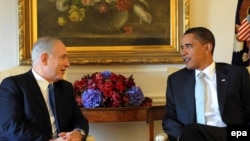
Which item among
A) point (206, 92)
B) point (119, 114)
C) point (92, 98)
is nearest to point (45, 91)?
point (92, 98)

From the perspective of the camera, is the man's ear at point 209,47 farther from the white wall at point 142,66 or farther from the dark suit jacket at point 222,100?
the white wall at point 142,66

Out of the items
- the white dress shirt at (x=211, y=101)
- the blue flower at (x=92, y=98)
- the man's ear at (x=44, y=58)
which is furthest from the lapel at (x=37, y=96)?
the white dress shirt at (x=211, y=101)

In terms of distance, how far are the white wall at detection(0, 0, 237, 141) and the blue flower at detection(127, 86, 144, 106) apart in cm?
50

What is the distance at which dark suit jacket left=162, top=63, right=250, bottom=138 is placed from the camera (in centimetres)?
290

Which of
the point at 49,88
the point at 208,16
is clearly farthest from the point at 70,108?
the point at 208,16

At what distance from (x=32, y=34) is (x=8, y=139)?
159cm

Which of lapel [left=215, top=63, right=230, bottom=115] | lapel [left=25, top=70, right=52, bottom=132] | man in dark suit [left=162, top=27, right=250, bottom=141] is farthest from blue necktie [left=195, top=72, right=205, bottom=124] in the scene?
lapel [left=25, top=70, right=52, bottom=132]

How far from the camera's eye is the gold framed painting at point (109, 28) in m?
3.84

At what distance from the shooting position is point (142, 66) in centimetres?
407

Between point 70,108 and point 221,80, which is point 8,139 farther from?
point 221,80

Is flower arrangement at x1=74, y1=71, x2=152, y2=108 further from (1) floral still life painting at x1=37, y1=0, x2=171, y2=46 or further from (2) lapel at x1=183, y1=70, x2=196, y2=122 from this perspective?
(2) lapel at x1=183, y1=70, x2=196, y2=122

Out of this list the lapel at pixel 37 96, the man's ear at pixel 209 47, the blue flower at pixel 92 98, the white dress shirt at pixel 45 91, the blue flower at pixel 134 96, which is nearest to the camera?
the lapel at pixel 37 96

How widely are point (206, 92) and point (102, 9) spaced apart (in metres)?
1.51

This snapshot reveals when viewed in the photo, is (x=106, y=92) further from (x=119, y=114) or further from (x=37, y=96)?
(x=37, y=96)
